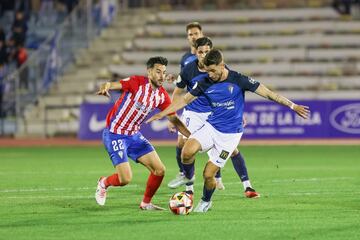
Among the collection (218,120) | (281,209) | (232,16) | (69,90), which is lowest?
(69,90)

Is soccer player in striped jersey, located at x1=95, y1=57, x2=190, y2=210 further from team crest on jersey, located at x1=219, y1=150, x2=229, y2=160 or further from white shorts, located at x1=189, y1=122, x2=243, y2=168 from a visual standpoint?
team crest on jersey, located at x1=219, y1=150, x2=229, y2=160

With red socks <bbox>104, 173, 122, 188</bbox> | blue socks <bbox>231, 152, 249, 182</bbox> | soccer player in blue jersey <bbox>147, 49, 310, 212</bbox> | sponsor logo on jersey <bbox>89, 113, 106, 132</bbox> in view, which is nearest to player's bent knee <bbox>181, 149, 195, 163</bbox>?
soccer player in blue jersey <bbox>147, 49, 310, 212</bbox>

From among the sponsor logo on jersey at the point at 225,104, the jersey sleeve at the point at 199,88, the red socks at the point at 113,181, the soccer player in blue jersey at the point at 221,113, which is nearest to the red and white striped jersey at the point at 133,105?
the soccer player in blue jersey at the point at 221,113

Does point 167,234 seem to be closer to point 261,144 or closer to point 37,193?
point 37,193

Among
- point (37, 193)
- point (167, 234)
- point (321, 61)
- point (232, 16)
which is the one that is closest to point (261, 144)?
point (321, 61)

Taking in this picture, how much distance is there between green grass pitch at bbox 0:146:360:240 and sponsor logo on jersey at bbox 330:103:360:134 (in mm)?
6633

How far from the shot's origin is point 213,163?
11648mm

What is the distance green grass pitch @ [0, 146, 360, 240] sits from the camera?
984 cm

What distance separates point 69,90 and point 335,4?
1029cm

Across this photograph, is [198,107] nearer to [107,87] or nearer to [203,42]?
[203,42]

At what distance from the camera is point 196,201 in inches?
510

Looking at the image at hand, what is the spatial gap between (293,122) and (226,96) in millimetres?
16666

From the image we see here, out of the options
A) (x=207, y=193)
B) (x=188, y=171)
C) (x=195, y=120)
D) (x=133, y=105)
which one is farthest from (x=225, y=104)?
(x=195, y=120)

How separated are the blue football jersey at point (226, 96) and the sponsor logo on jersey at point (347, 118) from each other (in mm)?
16269
